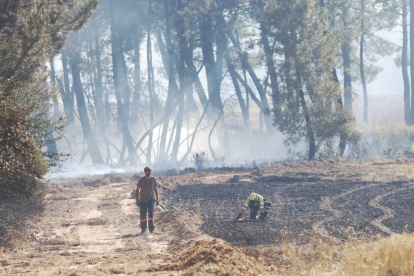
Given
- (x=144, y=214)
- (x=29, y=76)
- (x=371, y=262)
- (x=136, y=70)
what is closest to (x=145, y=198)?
(x=144, y=214)

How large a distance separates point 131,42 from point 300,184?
98.5 feet

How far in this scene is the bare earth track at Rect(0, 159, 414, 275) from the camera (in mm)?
7375

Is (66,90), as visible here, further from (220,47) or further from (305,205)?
(305,205)

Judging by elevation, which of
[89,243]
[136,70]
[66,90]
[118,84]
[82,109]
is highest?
[136,70]

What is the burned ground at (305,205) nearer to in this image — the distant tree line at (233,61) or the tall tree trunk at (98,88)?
the distant tree line at (233,61)

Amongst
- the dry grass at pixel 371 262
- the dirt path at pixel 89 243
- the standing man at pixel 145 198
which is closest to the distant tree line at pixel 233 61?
the dirt path at pixel 89 243

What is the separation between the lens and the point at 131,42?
4478cm

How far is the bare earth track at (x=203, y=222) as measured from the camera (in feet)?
24.2

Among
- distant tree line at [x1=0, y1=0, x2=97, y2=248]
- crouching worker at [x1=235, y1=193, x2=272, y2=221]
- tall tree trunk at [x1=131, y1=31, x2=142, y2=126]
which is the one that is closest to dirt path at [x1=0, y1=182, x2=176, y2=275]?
distant tree line at [x1=0, y1=0, x2=97, y2=248]

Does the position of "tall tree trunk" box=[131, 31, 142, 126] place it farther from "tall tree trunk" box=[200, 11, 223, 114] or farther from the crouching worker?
the crouching worker

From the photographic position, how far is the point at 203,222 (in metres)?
11.9

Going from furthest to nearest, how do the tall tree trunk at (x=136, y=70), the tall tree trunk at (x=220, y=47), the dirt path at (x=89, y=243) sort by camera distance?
1. the tall tree trunk at (x=136, y=70)
2. the tall tree trunk at (x=220, y=47)
3. the dirt path at (x=89, y=243)

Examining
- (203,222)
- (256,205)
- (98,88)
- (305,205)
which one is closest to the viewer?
(256,205)

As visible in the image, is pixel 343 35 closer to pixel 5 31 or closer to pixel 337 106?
pixel 337 106
